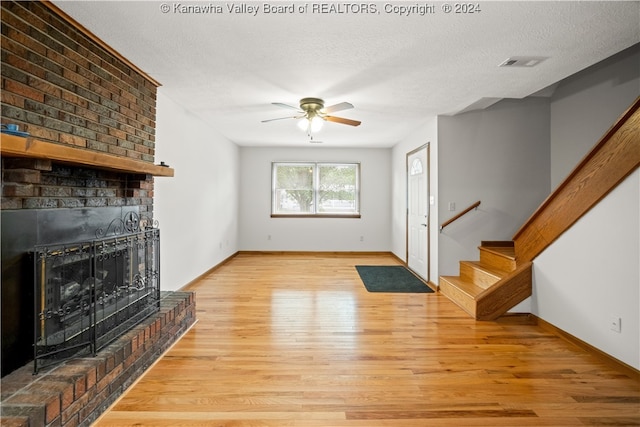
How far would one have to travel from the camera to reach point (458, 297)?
4.09 meters

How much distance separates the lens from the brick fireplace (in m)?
1.80

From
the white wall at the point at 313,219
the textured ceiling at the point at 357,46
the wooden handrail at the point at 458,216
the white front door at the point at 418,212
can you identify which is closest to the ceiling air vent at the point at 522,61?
the textured ceiling at the point at 357,46

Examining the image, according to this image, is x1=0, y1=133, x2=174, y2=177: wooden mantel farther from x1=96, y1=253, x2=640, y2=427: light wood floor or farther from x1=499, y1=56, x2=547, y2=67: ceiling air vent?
x1=499, y1=56, x2=547, y2=67: ceiling air vent

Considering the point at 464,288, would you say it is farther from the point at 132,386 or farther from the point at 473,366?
the point at 132,386

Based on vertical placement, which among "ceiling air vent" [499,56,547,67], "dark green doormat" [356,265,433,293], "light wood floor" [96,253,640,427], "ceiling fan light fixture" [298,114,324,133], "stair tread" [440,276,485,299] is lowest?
"light wood floor" [96,253,640,427]

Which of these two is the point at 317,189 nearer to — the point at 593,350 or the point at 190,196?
the point at 190,196

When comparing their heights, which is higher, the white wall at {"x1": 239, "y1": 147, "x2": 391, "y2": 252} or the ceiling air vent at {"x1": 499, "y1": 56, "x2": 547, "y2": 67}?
the ceiling air vent at {"x1": 499, "y1": 56, "x2": 547, "y2": 67}

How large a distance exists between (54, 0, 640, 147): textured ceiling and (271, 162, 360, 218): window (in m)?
3.71

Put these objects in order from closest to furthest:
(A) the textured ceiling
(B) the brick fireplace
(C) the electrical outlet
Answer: (B) the brick fireplace, (A) the textured ceiling, (C) the electrical outlet

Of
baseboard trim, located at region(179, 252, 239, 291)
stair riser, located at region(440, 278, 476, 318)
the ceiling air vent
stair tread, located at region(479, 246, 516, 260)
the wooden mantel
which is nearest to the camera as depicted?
the wooden mantel

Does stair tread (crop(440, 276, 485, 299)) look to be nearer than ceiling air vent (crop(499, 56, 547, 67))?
No

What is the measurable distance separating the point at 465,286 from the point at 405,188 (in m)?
2.69

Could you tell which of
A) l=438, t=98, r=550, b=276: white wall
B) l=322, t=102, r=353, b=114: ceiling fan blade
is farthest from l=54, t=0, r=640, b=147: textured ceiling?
l=438, t=98, r=550, b=276: white wall

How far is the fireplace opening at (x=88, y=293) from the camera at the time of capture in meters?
1.97
